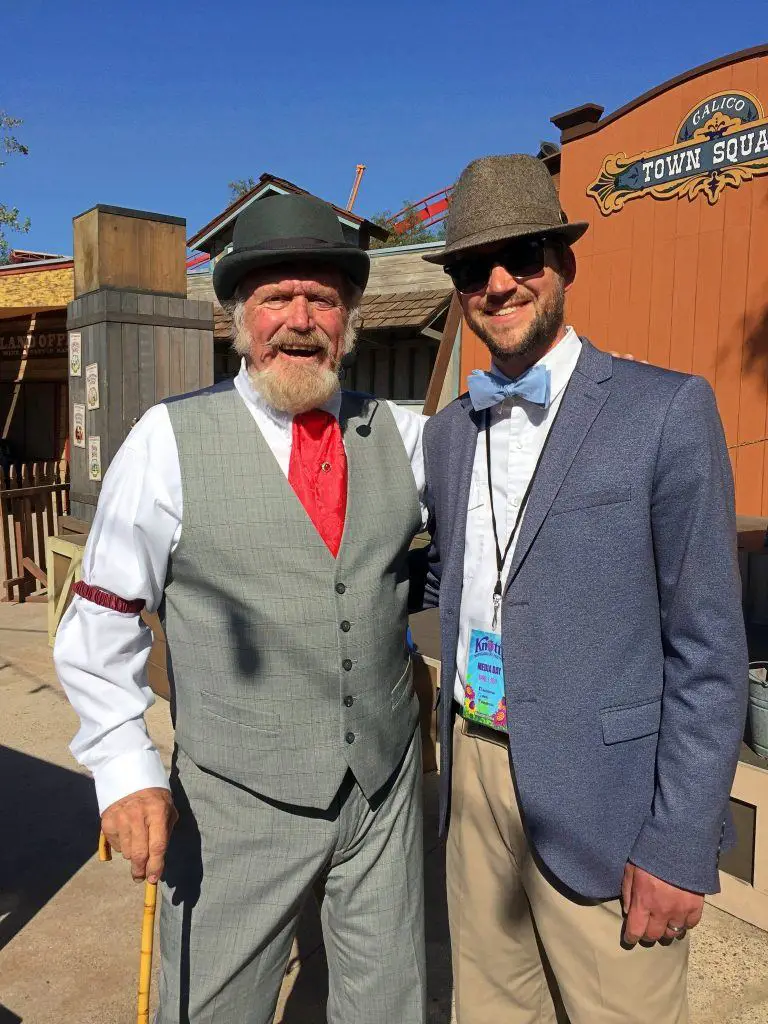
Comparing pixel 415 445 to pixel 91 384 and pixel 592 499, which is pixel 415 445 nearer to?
pixel 592 499

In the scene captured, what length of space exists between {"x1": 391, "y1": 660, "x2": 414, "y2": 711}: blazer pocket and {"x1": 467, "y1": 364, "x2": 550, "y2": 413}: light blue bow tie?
633 mm

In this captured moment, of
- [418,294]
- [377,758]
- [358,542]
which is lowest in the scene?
[377,758]

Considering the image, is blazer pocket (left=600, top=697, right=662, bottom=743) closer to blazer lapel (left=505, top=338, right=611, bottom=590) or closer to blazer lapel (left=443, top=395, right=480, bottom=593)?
blazer lapel (left=505, top=338, right=611, bottom=590)

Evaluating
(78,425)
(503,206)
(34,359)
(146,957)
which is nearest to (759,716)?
(503,206)

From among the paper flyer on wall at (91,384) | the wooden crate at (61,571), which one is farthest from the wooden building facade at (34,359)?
the wooden crate at (61,571)

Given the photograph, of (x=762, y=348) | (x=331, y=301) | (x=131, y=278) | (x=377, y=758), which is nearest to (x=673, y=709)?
(x=377, y=758)

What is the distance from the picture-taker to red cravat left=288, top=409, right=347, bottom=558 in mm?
1714

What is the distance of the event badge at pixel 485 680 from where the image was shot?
1.69 m

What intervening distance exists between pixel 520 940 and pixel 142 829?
891 millimetres

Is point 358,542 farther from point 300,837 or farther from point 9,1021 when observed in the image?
point 9,1021

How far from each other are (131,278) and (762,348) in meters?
4.29

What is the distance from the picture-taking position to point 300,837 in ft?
5.44

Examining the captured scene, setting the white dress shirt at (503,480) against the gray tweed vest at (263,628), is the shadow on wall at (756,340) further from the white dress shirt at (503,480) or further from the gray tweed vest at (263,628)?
the gray tweed vest at (263,628)

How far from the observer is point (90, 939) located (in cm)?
268
